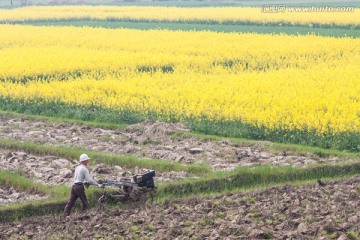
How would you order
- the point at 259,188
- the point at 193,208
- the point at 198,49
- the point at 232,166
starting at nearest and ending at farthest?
1. the point at 193,208
2. the point at 259,188
3. the point at 232,166
4. the point at 198,49

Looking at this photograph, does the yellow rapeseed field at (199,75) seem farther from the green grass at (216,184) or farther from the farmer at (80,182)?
the farmer at (80,182)

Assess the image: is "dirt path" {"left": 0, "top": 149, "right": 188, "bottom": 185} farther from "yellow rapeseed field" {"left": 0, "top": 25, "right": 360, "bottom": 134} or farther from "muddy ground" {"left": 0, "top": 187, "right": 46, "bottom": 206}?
"yellow rapeseed field" {"left": 0, "top": 25, "right": 360, "bottom": 134}

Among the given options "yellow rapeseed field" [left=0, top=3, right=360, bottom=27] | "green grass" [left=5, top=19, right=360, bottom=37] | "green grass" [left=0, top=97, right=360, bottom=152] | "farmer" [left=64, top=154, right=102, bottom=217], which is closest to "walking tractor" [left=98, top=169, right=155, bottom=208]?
"farmer" [left=64, top=154, right=102, bottom=217]

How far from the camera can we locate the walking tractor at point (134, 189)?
13231 mm

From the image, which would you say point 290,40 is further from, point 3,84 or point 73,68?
point 3,84

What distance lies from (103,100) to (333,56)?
43.3 ft

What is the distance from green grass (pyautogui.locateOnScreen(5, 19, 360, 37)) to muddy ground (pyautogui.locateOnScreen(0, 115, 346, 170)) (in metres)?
26.0

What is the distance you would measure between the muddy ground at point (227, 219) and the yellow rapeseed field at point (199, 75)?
200 inches

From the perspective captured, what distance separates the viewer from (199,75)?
27.5 m

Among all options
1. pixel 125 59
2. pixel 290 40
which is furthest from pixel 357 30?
pixel 125 59

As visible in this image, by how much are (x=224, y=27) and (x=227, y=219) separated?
1599 inches

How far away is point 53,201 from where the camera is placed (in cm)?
1355

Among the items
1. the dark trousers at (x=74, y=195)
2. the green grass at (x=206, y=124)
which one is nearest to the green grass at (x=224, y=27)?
the green grass at (x=206, y=124)

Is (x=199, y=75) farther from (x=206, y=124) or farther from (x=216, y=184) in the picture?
(x=216, y=184)
